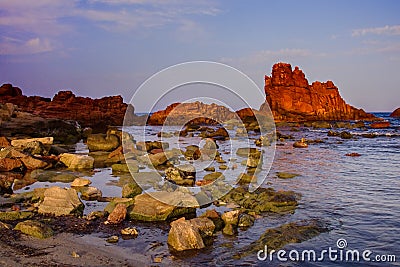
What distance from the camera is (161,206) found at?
1003 cm

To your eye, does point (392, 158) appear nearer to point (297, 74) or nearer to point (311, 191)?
point (311, 191)

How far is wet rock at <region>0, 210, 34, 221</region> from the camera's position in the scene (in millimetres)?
9469

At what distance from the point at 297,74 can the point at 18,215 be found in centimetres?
9697

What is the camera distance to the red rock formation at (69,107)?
61178 millimetres

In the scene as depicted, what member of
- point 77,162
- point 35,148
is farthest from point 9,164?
point 35,148

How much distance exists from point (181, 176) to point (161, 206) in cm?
567

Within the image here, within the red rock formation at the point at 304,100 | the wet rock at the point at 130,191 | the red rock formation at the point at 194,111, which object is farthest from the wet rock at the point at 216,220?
the red rock formation at the point at 304,100

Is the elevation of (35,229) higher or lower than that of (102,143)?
lower

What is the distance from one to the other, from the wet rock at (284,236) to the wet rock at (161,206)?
239 cm

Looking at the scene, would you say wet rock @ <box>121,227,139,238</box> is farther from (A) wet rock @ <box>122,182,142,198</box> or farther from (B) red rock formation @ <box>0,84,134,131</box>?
(B) red rock formation @ <box>0,84,134,131</box>

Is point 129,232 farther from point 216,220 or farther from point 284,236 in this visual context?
point 284,236

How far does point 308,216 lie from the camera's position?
33.9 feet

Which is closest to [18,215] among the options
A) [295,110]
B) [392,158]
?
[392,158]

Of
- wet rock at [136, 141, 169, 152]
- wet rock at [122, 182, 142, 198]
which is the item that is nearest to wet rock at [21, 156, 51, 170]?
wet rock at [122, 182, 142, 198]
